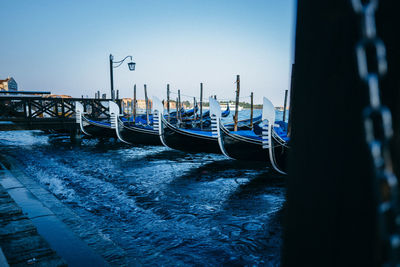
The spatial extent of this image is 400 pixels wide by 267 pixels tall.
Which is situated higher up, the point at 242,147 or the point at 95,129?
the point at 242,147

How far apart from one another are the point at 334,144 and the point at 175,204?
4.17 metres

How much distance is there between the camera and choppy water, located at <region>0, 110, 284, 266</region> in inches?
113

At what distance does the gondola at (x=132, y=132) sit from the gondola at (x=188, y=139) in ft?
3.73

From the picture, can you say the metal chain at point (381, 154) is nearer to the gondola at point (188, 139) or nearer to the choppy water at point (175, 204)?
the choppy water at point (175, 204)

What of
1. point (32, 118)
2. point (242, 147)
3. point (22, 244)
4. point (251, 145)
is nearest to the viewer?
point (22, 244)

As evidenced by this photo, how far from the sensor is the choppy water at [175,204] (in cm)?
288

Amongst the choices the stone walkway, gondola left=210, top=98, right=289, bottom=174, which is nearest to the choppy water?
gondola left=210, top=98, right=289, bottom=174

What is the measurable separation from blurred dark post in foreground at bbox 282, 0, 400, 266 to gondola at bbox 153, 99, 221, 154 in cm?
714

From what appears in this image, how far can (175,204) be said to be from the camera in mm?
4422

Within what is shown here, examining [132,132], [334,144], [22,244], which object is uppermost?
[334,144]

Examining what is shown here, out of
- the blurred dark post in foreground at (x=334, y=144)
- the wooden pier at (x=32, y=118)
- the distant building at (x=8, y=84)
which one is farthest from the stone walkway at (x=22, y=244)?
the distant building at (x=8, y=84)

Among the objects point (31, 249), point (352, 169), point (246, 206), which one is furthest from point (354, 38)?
point (246, 206)

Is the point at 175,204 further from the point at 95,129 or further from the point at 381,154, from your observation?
the point at 95,129

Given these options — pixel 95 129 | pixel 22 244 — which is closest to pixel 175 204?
pixel 22 244
